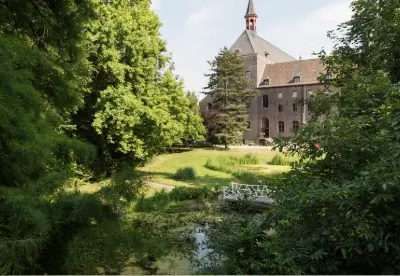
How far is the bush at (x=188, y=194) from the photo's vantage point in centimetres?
1577

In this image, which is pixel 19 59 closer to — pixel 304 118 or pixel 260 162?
pixel 260 162

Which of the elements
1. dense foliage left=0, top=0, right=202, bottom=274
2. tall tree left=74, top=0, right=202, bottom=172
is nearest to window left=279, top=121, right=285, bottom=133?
tall tree left=74, top=0, right=202, bottom=172

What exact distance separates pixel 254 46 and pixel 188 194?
35951mm

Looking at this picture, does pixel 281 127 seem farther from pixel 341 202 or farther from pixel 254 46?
pixel 341 202

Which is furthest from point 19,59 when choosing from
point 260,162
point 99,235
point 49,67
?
point 260,162

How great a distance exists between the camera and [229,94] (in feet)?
122

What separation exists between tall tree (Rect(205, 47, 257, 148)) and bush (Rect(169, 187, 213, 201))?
19519 millimetres

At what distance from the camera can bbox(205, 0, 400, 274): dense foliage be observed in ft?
8.97

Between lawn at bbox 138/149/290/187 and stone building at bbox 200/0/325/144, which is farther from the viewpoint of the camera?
stone building at bbox 200/0/325/144

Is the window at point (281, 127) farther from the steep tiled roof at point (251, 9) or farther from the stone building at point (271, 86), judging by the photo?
the steep tiled roof at point (251, 9)

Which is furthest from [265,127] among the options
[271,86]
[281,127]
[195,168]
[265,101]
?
[195,168]

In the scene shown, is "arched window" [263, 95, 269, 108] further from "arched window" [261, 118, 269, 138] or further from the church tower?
the church tower

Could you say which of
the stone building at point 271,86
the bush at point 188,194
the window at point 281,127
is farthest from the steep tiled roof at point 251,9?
the bush at point 188,194

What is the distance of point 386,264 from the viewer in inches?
108
